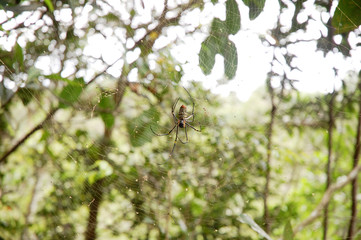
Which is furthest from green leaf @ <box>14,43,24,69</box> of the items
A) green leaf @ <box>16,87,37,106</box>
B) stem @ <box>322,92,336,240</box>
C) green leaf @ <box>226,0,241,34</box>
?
stem @ <box>322,92,336,240</box>

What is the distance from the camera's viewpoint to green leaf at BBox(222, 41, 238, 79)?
0.79 meters

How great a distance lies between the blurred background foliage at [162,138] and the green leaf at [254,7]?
3 cm

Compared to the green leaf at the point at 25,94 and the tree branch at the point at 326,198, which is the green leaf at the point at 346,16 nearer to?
the tree branch at the point at 326,198

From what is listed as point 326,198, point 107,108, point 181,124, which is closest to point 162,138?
point 181,124

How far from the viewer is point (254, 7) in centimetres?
73

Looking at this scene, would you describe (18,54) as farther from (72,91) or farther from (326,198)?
(326,198)

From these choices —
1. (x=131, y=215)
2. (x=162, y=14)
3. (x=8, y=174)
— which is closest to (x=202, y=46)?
(x=162, y=14)

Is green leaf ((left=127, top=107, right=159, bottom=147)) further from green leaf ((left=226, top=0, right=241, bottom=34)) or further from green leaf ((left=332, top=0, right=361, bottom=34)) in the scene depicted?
green leaf ((left=332, top=0, right=361, bottom=34))

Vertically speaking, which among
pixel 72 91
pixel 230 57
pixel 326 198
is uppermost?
pixel 230 57

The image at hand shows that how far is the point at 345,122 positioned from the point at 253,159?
344mm

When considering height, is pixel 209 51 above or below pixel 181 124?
above

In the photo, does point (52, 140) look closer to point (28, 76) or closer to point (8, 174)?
point (28, 76)

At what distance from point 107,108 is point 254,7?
22.3 inches

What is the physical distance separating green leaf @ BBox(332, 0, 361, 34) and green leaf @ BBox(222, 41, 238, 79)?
0.24 m
